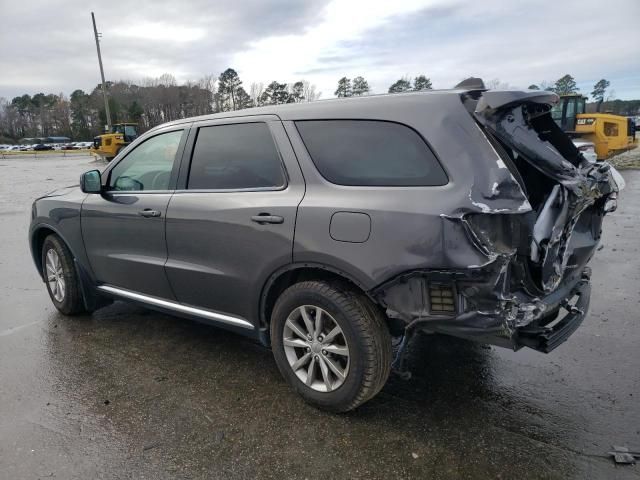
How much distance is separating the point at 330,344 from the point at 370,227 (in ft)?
2.56

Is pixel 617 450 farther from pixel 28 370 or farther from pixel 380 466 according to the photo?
pixel 28 370

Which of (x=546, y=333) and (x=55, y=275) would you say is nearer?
(x=546, y=333)

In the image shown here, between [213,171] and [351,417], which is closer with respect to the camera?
[351,417]

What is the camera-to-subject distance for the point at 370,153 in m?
2.78

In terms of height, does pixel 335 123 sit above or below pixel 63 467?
above

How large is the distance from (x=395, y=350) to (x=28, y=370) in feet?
9.07

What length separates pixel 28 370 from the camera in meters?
3.67

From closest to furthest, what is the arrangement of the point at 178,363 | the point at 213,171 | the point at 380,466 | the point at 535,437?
the point at 380,466, the point at 535,437, the point at 213,171, the point at 178,363

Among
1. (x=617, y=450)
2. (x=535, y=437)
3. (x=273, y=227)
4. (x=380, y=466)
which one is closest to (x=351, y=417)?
(x=380, y=466)

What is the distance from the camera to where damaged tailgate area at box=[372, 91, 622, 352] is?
238 cm

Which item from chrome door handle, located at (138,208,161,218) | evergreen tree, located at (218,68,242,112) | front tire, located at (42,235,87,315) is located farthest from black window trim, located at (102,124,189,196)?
→ evergreen tree, located at (218,68,242,112)

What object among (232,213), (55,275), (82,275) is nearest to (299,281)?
(232,213)

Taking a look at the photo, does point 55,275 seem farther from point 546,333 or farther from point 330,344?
point 546,333

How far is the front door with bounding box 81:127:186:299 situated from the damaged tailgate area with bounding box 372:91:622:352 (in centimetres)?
192
